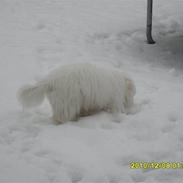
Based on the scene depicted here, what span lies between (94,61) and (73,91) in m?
2.32

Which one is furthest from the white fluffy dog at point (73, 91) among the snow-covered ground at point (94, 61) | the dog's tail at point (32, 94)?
the snow-covered ground at point (94, 61)

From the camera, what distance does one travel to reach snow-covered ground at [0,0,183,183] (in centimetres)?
320

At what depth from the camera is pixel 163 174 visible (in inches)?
122

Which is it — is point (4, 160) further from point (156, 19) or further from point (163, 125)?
point (156, 19)

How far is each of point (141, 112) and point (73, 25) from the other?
163 inches

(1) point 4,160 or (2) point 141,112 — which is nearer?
(1) point 4,160

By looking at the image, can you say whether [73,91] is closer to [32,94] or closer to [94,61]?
[32,94]

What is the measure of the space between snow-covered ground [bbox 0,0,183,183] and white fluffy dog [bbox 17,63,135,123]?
127mm

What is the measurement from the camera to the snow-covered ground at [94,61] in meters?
3.20

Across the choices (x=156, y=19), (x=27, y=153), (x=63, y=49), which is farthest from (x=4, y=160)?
(x=156, y=19)
